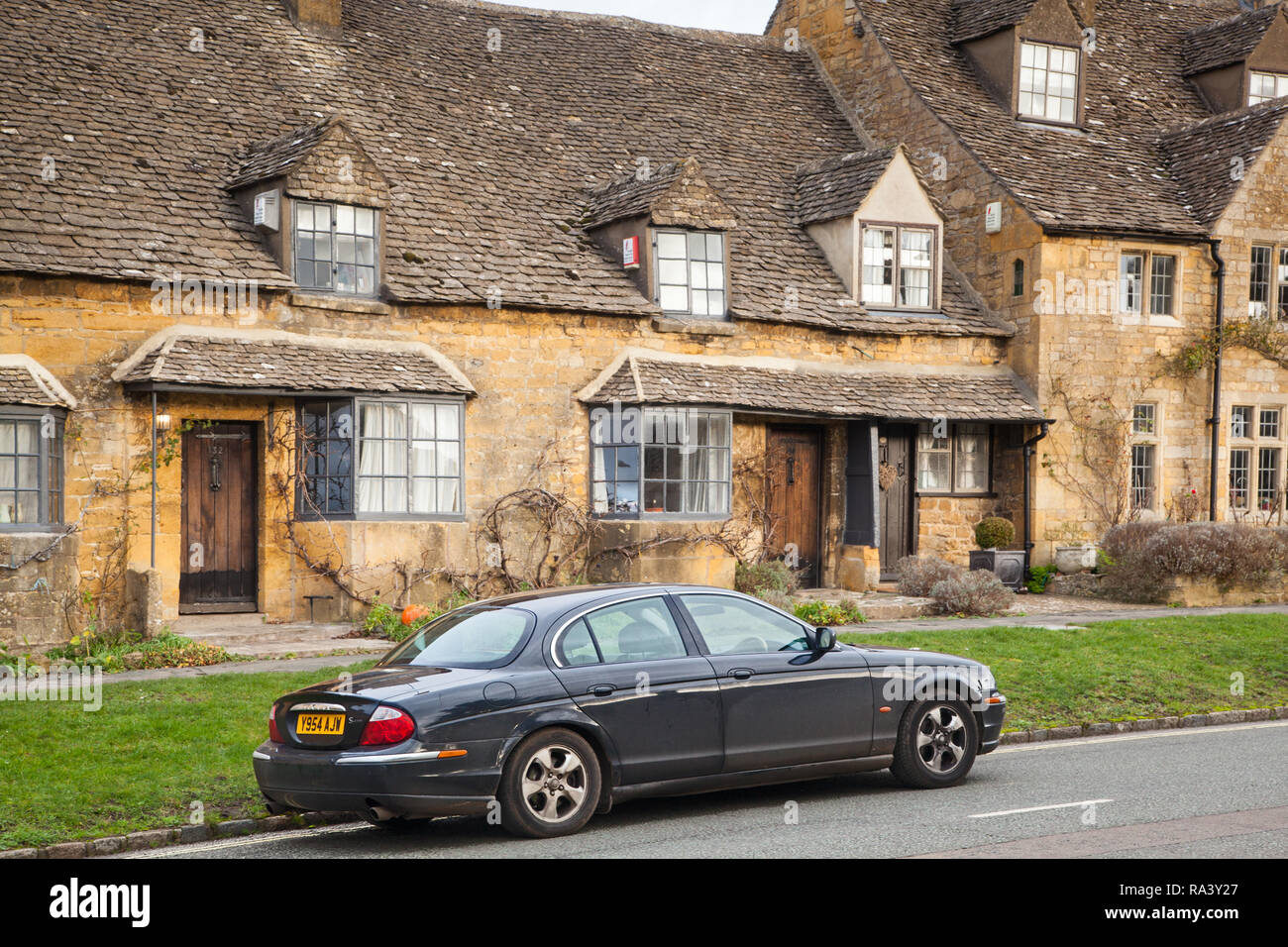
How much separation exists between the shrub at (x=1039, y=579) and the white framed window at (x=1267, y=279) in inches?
241

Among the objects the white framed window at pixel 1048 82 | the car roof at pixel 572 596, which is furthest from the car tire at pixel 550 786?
the white framed window at pixel 1048 82

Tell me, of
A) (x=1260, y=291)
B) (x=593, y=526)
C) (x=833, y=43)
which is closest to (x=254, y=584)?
(x=593, y=526)

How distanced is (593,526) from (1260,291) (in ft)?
43.1

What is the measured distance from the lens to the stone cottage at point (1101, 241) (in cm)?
2320

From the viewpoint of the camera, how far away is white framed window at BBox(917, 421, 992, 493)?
23156mm

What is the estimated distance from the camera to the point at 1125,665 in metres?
14.9

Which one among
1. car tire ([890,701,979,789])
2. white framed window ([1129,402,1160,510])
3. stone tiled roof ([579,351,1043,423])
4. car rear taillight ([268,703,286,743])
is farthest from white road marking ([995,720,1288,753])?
white framed window ([1129,402,1160,510])

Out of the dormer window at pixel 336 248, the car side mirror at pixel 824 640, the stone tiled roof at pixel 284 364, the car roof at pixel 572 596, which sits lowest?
the car side mirror at pixel 824 640

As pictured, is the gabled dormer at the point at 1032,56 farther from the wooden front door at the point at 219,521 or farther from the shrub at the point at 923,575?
the wooden front door at the point at 219,521

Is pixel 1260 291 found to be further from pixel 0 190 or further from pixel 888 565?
pixel 0 190

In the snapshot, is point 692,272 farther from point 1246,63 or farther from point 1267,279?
point 1246,63

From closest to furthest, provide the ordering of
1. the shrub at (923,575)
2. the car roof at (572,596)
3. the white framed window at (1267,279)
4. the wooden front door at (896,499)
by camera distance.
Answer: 1. the car roof at (572,596)
2. the shrub at (923,575)
3. the wooden front door at (896,499)
4. the white framed window at (1267,279)

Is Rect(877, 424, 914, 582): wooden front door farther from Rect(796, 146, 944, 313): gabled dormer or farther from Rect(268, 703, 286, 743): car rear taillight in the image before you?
Rect(268, 703, 286, 743): car rear taillight

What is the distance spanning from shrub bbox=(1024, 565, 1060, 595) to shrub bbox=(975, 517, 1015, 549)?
33.6 inches
